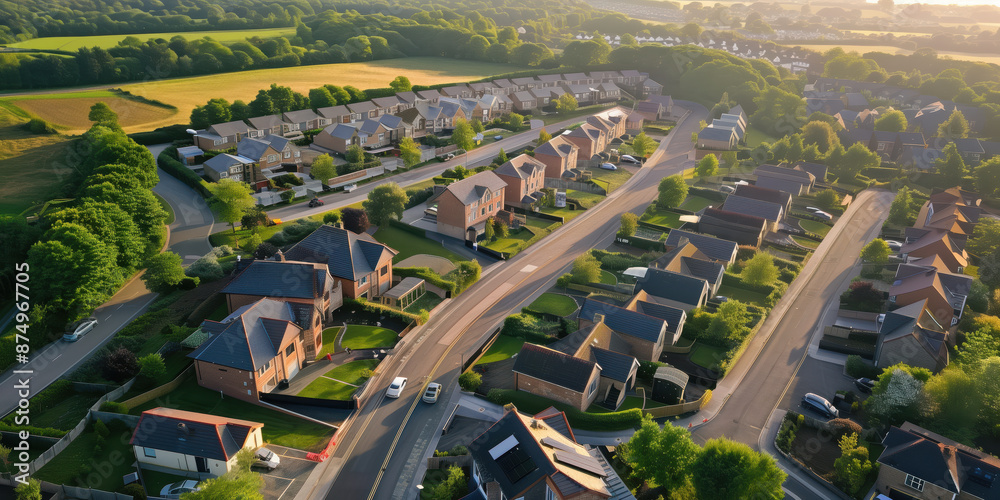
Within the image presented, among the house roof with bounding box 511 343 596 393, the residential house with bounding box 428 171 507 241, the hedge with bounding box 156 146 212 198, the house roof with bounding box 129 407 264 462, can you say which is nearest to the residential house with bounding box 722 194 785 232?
the residential house with bounding box 428 171 507 241

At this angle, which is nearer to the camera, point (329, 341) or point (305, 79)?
point (329, 341)

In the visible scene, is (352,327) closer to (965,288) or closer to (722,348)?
(722,348)

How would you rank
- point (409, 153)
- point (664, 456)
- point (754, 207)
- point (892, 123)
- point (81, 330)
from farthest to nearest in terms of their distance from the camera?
point (892, 123) → point (409, 153) → point (754, 207) → point (81, 330) → point (664, 456)

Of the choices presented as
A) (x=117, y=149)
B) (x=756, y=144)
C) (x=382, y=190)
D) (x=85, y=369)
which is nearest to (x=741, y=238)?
(x=382, y=190)

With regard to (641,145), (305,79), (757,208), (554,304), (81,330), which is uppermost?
(305,79)

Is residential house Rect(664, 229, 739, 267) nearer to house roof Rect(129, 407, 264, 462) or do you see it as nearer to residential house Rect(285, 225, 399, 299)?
residential house Rect(285, 225, 399, 299)

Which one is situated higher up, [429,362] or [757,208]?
[757,208]

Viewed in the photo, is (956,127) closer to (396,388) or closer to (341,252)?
(341,252)

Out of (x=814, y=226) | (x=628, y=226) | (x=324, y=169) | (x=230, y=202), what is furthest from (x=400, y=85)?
(x=814, y=226)
